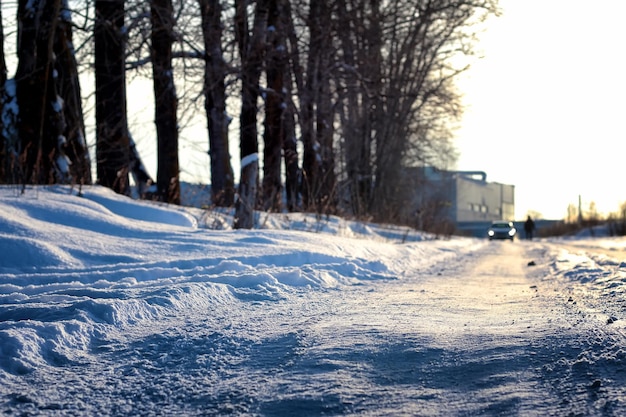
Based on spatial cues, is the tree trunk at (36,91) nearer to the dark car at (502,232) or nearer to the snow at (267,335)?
the snow at (267,335)

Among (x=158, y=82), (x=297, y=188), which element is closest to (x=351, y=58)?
(x=297, y=188)

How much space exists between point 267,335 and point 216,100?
39.5 ft

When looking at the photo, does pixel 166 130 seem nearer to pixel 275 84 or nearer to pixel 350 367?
pixel 275 84

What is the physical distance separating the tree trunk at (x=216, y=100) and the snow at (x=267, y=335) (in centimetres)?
546

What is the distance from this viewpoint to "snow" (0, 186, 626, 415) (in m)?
2.65

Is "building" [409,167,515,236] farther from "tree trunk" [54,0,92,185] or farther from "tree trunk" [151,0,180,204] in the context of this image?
"tree trunk" [54,0,92,185]

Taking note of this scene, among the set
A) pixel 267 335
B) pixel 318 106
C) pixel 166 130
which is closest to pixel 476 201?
pixel 318 106

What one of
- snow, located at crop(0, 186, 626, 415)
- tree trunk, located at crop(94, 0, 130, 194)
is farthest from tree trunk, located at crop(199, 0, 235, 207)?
snow, located at crop(0, 186, 626, 415)

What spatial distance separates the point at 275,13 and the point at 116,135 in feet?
14.7

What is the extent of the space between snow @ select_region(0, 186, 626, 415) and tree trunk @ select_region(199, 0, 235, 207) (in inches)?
215

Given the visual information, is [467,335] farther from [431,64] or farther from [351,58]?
[431,64]

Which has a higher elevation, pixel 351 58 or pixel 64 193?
pixel 351 58

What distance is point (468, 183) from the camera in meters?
82.6

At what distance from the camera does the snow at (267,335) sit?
2.65m
